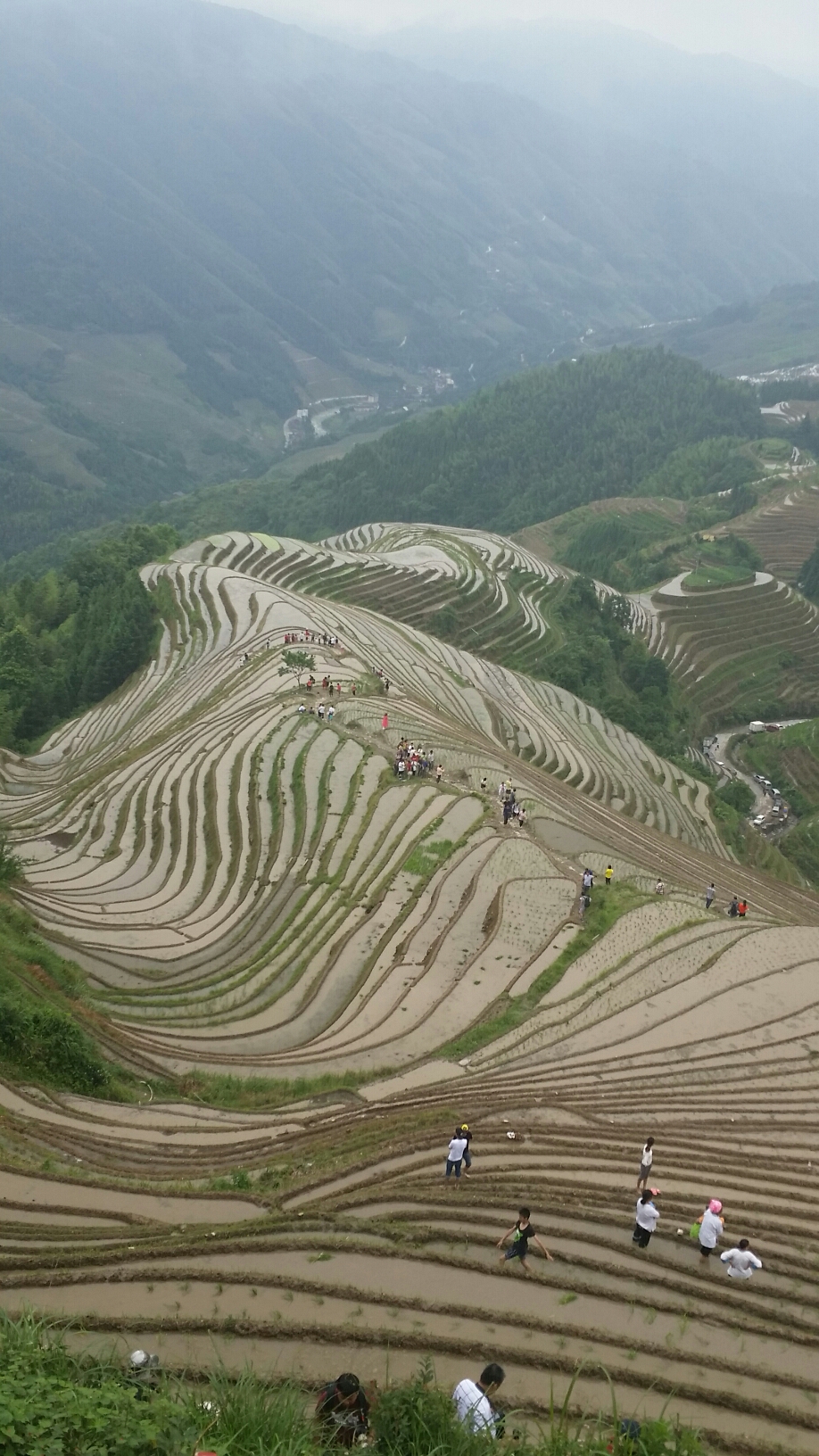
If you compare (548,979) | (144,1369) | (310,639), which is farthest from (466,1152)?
(310,639)

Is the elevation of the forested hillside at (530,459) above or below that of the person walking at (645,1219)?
above

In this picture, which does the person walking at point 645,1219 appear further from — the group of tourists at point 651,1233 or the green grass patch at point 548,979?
the green grass patch at point 548,979

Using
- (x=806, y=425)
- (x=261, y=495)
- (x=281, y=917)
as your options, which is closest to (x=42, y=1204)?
(x=281, y=917)

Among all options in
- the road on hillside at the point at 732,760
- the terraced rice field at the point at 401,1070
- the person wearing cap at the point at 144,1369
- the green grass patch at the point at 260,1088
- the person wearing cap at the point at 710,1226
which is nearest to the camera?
the person wearing cap at the point at 144,1369

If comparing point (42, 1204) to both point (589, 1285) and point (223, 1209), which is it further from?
point (589, 1285)

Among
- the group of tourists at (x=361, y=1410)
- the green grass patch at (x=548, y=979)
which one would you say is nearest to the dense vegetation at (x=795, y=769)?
the green grass patch at (x=548, y=979)

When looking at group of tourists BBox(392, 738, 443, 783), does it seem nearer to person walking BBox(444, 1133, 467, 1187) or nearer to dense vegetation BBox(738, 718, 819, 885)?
person walking BBox(444, 1133, 467, 1187)

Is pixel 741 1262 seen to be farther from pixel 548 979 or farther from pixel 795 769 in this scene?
pixel 795 769
